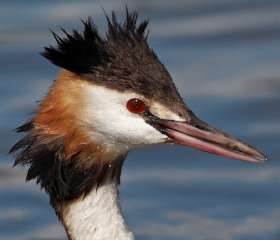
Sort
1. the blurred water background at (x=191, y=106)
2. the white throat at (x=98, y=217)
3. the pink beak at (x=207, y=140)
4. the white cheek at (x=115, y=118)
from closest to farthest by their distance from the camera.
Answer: the white cheek at (x=115, y=118)
the pink beak at (x=207, y=140)
the white throat at (x=98, y=217)
the blurred water background at (x=191, y=106)

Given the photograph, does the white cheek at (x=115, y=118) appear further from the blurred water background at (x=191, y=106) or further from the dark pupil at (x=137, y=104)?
A: the blurred water background at (x=191, y=106)

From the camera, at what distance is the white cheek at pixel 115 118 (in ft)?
35.3

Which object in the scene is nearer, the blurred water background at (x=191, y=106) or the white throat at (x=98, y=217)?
the white throat at (x=98, y=217)

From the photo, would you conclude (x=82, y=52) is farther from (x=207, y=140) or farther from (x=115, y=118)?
(x=207, y=140)

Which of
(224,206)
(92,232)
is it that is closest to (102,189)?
(92,232)

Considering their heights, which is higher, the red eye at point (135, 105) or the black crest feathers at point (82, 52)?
the black crest feathers at point (82, 52)

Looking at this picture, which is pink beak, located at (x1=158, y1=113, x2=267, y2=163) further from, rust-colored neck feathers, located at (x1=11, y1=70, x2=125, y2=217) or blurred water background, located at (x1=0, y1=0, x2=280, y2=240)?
blurred water background, located at (x1=0, y1=0, x2=280, y2=240)

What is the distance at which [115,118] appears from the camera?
35.3 ft

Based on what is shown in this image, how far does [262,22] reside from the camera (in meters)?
17.4

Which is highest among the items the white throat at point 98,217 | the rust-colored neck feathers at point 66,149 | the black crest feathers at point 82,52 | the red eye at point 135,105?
the black crest feathers at point 82,52

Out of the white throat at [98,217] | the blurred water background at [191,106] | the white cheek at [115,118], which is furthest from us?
the blurred water background at [191,106]

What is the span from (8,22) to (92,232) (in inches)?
241

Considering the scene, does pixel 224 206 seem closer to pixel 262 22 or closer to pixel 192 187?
pixel 192 187

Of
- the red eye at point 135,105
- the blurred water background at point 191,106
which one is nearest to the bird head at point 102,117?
the red eye at point 135,105
